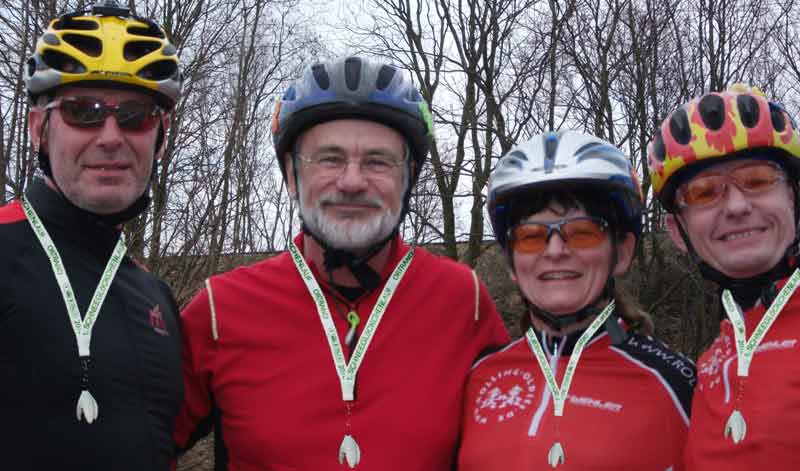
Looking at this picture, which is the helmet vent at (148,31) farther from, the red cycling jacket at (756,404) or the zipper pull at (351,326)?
the red cycling jacket at (756,404)

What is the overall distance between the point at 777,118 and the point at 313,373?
244 cm

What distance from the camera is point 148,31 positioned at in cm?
367

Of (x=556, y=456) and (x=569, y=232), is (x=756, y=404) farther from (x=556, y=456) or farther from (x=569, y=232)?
(x=569, y=232)

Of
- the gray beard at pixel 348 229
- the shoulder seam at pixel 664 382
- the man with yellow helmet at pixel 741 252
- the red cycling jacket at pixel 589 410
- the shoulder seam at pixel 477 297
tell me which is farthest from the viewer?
the shoulder seam at pixel 477 297

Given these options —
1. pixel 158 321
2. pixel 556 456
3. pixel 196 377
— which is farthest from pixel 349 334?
pixel 556 456

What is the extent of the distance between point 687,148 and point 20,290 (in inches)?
113

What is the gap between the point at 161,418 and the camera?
304cm

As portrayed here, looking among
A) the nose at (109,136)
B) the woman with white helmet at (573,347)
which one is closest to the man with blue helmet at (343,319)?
the woman with white helmet at (573,347)

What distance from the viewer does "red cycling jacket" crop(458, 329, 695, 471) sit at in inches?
121

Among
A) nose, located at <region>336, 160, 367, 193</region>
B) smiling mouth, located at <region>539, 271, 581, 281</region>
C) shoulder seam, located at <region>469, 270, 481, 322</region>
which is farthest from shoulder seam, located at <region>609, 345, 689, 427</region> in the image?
nose, located at <region>336, 160, 367, 193</region>

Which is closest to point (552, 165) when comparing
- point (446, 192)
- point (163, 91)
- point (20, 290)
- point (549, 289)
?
point (549, 289)

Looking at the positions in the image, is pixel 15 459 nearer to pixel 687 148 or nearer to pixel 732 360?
pixel 732 360

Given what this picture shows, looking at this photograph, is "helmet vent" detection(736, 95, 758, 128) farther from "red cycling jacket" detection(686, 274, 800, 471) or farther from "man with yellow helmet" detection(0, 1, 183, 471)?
"man with yellow helmet" detection(0, 1, 183, 471)

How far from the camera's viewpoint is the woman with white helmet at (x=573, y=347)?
10.2 ft
